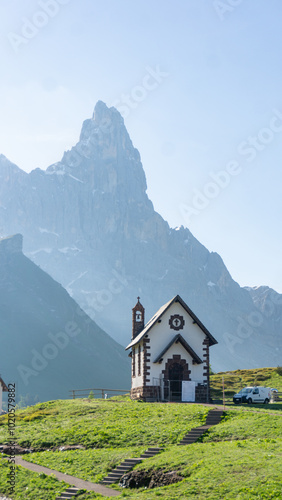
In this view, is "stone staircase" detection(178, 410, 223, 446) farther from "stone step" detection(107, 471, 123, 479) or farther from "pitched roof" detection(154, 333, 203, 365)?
"pitched roof" detection(154, 333, 203, 365)

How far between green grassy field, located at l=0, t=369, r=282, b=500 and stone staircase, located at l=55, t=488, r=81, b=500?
509mm

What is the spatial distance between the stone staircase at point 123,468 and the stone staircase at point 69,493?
2048 millimetres

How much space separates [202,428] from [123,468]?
758cm

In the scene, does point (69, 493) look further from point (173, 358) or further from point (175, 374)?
point (175, 374)

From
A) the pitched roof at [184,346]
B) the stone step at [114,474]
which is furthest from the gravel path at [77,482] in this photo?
the pitched roof at [184,346]

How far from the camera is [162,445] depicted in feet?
116

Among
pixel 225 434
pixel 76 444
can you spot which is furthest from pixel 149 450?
pixel 76 444

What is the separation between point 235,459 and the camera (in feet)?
91.2

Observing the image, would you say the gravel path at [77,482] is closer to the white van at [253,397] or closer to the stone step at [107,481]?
the stone step at [107,481]

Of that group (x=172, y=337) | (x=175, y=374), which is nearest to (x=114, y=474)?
A: (x=175, y=374)

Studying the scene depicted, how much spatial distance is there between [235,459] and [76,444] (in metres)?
15.2

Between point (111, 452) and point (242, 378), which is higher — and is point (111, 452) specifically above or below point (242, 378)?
below

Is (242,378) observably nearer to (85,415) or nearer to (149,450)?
(85,415)

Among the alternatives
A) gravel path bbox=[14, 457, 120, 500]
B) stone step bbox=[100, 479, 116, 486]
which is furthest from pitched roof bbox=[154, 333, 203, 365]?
stone step bbox=[100, 479, 116, 486]
